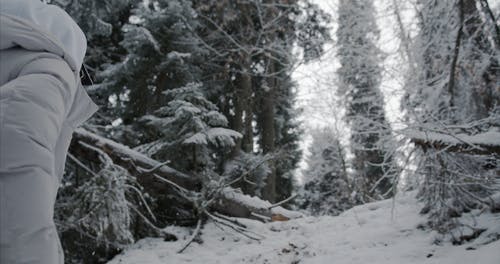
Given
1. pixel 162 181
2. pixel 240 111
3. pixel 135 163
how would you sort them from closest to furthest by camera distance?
pixel 135 163 < pixel 162 181 < pixel 240 111

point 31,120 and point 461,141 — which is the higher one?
point 31,120

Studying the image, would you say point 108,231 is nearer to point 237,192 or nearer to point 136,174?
point 136,174

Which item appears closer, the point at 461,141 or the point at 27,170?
the point at 27,170

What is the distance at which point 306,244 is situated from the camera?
5094 mm

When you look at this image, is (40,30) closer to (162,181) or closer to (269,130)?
(162,181)

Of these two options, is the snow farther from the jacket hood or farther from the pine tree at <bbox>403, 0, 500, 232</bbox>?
the jacket hood

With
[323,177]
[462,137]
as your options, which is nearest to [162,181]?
[462,137]

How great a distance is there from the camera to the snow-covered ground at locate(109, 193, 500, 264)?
12.8 ft

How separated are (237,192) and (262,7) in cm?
725

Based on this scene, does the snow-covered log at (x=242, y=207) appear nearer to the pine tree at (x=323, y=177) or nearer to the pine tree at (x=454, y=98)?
the pine tree at (x=454, y=98)

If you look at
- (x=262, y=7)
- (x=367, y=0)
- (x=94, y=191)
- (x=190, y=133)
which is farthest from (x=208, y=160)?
(x=262, y=7)

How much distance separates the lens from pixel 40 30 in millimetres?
1372

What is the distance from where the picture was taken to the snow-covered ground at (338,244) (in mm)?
3900

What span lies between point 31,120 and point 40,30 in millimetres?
434
